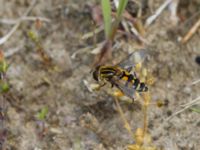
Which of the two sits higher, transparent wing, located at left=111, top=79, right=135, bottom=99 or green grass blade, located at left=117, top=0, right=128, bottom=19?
green grass blade, located at left=117, top=0, right=128, bottom=19

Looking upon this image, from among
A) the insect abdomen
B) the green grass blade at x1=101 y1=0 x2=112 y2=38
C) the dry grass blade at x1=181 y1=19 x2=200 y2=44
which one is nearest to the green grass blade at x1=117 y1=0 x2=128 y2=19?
the green grass blade at x1=101 y1=0 x2=112 y2=38

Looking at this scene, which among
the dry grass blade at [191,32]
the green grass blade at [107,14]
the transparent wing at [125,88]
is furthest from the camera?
the dry grass blade at [191,32]

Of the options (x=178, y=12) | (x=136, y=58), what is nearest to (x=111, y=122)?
(x=136, y=58)

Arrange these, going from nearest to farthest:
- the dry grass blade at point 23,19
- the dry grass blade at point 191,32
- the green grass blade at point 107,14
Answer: the green grass blade at point 107,14
the dry grass blade at point 191,32
the dry grass blade at point 23,19

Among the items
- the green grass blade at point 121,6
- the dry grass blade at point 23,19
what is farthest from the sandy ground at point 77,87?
the green grass blade at point 121,6

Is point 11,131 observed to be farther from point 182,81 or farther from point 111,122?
point 182,81

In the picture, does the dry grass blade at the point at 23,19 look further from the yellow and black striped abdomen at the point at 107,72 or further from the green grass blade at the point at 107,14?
the yellow and black striped abdomen at the point at 107,72

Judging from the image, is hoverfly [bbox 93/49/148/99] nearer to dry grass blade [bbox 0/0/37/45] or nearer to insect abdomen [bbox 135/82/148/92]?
insect abdomen [bbox 135/82/148/92]
